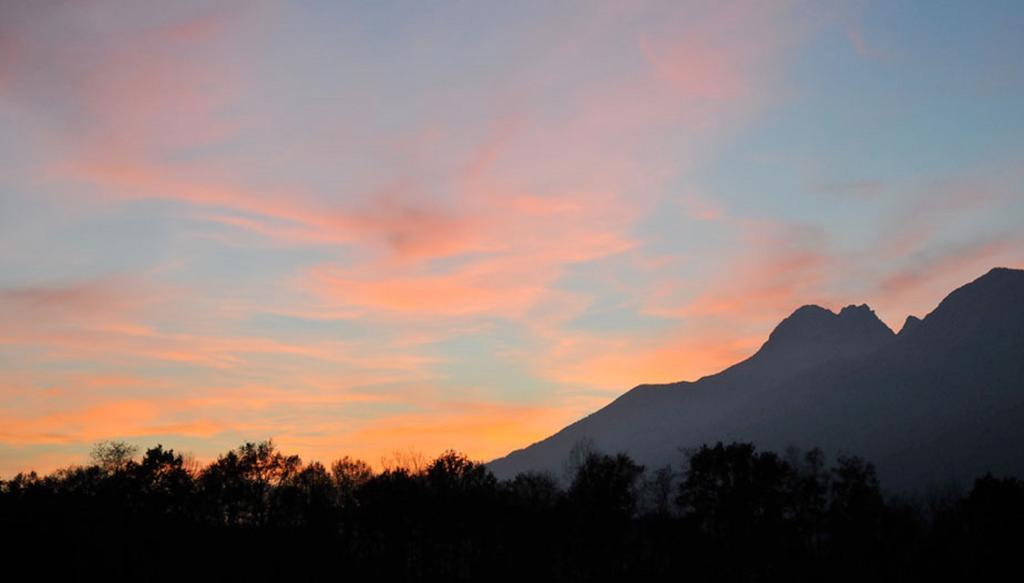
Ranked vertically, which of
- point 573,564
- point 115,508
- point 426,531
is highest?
point 115,508

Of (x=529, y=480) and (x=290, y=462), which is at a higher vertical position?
(x=290, y=462)

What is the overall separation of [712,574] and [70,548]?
229 feet

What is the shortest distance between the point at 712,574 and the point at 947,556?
29.7 metres

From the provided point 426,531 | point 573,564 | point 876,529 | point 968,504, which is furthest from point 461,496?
point 968,504

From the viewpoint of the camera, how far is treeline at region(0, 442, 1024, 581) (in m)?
88.9

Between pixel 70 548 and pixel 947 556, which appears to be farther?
pixel 947 556

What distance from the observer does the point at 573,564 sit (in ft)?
338

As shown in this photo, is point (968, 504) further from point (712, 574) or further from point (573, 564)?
point (573, 564)

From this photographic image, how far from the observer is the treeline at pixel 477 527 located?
8888cm

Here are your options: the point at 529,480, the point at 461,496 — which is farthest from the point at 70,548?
the point at 529,480

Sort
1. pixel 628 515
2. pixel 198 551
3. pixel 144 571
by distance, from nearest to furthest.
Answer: pixel 144 571 → pixel 198 551 → pixel 628 515

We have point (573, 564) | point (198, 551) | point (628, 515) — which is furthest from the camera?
point (628, 515)

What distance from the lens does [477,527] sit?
367 feet

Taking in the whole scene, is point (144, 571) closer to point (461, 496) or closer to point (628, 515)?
point (461, 496)
